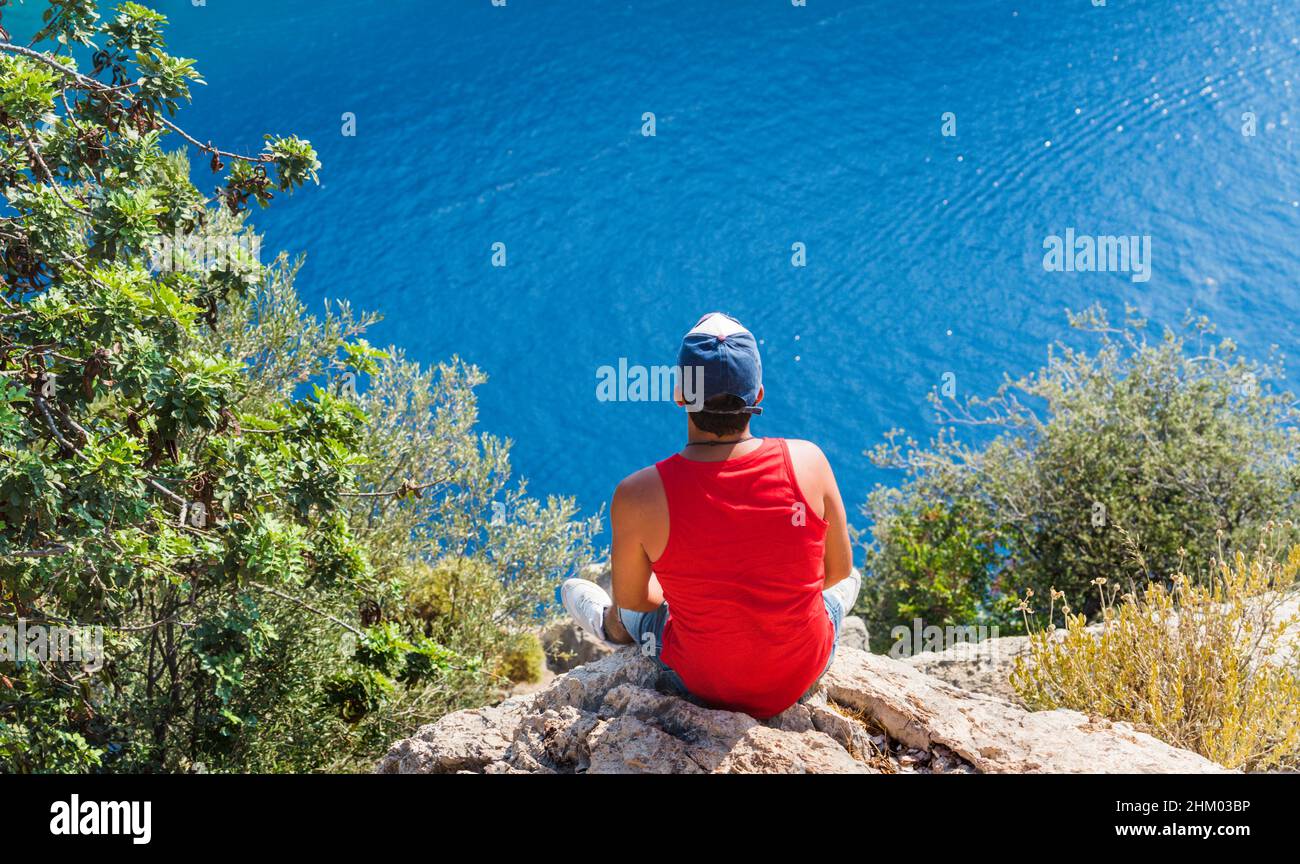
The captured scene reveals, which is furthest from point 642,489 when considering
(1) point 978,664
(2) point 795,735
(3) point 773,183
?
(3) point 773,183

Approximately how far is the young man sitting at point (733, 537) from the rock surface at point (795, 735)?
0.20 m

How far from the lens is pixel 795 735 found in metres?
3.67

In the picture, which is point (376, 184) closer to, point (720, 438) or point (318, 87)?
point (318, 87)

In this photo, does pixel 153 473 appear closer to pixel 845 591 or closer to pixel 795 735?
pixel 795 735

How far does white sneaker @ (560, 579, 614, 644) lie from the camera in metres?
4.55

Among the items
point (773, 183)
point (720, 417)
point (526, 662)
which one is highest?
point (773, 183)

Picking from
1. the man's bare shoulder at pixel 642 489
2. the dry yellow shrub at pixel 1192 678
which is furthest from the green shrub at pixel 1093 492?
the man's bare shoulder at pixel 642 489

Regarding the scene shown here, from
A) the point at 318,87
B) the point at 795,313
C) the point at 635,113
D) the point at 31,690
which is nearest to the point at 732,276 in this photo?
the point at 795,313

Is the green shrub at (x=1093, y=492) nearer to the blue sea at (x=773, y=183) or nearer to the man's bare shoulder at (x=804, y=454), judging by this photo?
the blue sea at (x=773, y=183)

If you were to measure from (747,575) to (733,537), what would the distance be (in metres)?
0.16

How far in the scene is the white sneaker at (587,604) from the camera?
4547 millimetres

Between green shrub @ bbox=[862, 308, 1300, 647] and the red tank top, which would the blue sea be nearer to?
green shrub @ bbox=[862, 308, 1300, 647]

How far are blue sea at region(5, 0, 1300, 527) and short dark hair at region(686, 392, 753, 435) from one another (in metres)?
9.73

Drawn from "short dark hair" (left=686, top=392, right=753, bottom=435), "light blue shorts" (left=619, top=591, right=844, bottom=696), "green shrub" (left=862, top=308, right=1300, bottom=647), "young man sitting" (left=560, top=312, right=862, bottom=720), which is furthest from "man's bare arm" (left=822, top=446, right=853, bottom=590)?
"green shrub" (left=862, top=308, right=1300, bottom=647)
